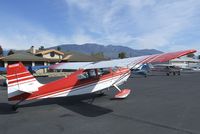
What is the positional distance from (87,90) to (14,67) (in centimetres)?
342

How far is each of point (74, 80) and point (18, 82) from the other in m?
2.51

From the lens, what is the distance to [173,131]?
6.46m

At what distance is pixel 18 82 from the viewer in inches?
364

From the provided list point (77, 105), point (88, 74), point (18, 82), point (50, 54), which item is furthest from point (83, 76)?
point (50, 54)

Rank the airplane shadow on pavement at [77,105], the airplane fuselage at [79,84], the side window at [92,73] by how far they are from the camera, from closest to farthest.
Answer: the airplane shadow on pavement at [77,105]
the airplane fuselage at [79,84]
the side window at [92,73]

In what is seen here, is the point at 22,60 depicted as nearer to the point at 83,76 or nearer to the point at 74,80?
the point at 83,76

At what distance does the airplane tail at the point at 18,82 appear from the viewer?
9.17 meters

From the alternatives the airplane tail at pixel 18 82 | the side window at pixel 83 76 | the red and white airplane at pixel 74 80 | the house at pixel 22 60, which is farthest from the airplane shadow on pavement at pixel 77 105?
the house at pixel 22 60

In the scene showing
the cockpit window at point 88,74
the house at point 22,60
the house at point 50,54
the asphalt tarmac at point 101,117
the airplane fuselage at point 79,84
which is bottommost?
the asphalt tarmac at point 101,117

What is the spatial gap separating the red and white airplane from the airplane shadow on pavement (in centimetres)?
55

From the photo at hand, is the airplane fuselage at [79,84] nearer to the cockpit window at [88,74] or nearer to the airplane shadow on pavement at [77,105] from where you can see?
the cockpit window at [88,74]

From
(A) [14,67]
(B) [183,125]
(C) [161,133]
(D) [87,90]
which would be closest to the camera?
(C) [161,133]

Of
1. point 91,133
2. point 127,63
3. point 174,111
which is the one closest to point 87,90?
point 127,63

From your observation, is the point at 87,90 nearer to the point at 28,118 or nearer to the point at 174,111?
the point at 28,118
